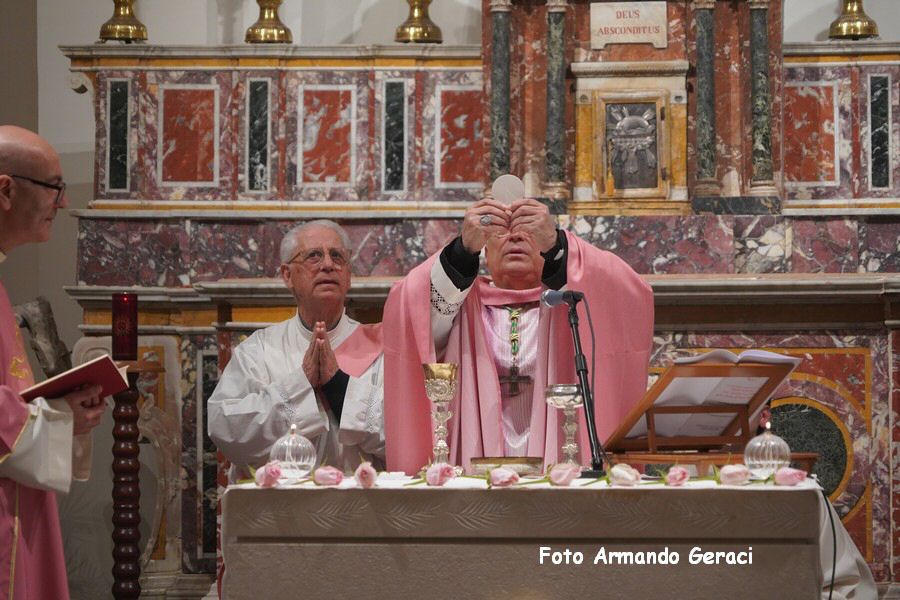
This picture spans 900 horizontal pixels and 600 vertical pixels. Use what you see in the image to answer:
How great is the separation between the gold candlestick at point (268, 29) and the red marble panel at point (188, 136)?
454 millimetres

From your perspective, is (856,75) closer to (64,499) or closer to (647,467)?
(647,467)

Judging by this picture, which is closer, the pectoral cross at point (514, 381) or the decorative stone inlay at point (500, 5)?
the pectoral cross at point (514, 381)

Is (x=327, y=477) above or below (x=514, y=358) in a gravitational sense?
below

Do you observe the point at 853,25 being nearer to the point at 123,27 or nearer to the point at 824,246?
the point at 824,246

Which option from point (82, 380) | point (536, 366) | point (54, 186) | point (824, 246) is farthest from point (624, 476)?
point (824, 246)

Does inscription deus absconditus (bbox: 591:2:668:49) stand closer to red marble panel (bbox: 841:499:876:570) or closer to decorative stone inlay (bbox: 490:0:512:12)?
decorative stone inlay (bbox: 490:0:512:12)

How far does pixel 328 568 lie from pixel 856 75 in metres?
6.04

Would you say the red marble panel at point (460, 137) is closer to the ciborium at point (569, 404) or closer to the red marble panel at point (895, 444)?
the red marble panel at point (895, 444)

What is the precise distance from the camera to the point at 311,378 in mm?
5008

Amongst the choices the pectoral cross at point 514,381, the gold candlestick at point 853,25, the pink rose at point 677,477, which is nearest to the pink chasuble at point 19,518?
the pectoral cross at point 514,381

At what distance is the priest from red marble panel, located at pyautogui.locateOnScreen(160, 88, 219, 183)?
12.8 feet

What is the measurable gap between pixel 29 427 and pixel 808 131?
571 centimetres

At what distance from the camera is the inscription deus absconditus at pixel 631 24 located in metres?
7.86

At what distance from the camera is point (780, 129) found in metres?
7.79
